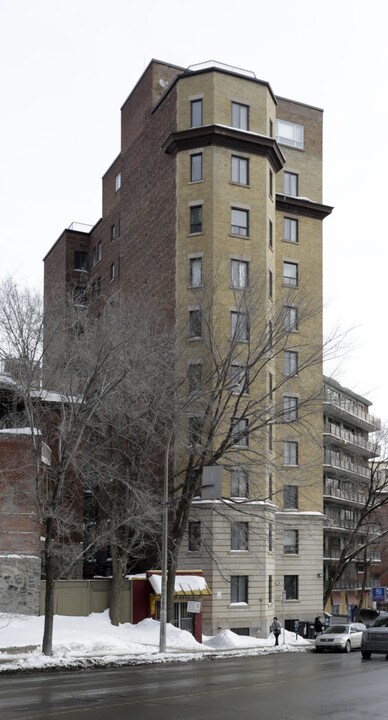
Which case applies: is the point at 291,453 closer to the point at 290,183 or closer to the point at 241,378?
the point at 241,378

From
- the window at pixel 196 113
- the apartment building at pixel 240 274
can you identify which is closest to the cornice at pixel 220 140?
the apartment building at pixel 240 274

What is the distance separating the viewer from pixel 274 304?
4484 cm

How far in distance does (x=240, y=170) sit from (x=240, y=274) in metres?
6.90

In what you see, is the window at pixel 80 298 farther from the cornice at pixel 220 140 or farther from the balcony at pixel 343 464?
the balcony at pixel 343 464

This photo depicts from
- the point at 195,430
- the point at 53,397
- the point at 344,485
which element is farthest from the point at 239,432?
the point at 344,485

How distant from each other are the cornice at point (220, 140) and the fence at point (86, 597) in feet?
80.0

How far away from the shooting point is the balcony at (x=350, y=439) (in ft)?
253

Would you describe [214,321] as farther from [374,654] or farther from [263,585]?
[374,654]

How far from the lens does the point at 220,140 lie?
49.4 metres

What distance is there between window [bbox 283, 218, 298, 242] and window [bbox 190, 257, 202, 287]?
416 inches

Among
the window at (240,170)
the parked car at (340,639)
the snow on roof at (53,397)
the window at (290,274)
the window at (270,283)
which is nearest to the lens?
the snow on roof at (53,397)

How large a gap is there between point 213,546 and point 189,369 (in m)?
9.75

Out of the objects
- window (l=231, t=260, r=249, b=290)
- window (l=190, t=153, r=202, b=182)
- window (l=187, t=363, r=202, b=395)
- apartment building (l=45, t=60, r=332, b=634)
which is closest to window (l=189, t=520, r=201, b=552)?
apartment building (l=45, t=60, r=332, b=634)

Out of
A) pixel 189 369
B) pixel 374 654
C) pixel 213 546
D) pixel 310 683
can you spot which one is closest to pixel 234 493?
pixel 213 546
